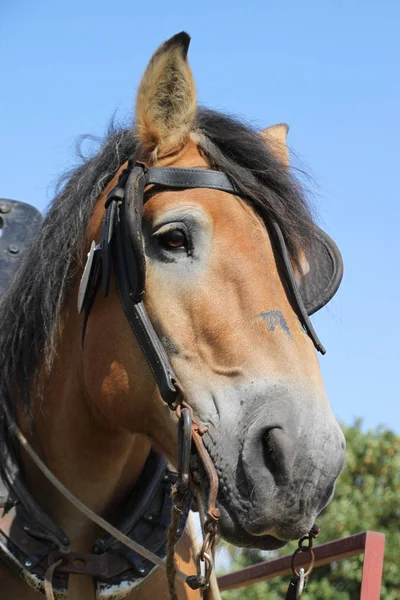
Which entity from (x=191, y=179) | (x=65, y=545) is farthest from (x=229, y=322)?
(x=65, y=545)

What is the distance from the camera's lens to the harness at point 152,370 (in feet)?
7.80

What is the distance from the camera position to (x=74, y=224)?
276cm

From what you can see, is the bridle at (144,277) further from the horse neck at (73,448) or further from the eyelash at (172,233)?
the horse neck at (73,448)

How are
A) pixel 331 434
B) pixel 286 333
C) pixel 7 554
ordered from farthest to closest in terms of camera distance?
pixel 7 554, pixel 286 333, pixel 331 434

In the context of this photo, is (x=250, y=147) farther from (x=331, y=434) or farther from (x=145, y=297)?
(x=331, y=434)

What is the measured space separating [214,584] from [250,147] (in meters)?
1.52

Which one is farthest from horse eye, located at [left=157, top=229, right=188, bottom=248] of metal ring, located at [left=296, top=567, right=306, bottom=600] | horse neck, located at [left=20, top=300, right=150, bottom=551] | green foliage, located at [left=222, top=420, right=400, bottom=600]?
green foliage, located at [left=222, top=420, right=400, bottom=600]

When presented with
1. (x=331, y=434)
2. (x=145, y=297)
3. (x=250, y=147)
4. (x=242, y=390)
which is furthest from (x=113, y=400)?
(x=250, y=147)

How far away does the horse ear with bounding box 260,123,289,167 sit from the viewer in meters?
2.86

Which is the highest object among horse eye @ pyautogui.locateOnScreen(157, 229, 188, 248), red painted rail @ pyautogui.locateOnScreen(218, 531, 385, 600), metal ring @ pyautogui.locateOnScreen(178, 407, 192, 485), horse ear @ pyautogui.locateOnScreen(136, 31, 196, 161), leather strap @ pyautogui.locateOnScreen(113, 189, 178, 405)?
horse ear @ pyautogui.locateOnScreen(136, 31, 196, 161)

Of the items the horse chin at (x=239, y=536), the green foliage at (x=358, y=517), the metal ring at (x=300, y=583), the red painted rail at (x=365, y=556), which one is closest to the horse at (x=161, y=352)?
the horse chin at (x=239, y=536)

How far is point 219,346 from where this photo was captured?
2242mm

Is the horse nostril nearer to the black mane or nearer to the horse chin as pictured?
the horse chin

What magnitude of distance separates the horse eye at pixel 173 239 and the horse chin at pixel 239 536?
75 centimetres
